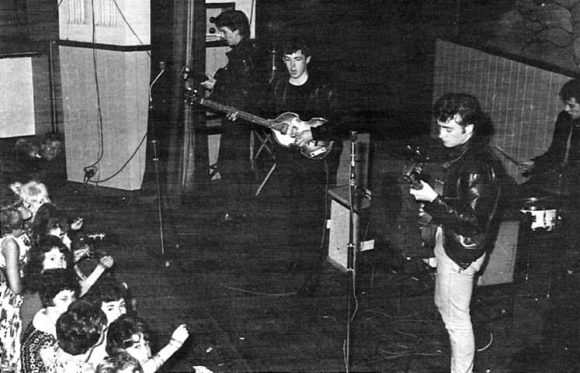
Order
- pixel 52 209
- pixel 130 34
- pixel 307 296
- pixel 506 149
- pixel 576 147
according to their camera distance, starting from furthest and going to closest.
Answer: pixel 506 149 < pixel 130 34 < pixel 307 296 < pixel 576 147 < pixel 52 209

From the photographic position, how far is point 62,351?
318 cm

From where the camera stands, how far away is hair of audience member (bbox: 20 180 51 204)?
420 centimetres

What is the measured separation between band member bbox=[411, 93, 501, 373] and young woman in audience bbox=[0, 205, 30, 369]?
176 cm

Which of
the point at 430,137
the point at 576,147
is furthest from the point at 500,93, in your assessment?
the point at 576,147

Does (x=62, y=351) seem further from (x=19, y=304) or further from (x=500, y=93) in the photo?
(x=500, y=93)

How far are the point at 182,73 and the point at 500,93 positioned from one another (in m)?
2.58

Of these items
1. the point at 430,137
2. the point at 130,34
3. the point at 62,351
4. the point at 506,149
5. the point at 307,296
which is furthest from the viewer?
the point at 430,137

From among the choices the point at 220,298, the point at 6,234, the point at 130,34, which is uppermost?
the point at 130,34

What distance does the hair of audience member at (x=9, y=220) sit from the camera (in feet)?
12.7

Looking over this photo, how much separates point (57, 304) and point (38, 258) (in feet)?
1.18

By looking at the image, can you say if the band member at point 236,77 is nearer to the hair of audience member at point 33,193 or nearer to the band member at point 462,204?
the hair of audience member at point 33,193

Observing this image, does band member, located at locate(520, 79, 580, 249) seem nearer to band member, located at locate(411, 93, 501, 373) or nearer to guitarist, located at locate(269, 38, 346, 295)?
band member, located at locate(411, 93, 501, 373)

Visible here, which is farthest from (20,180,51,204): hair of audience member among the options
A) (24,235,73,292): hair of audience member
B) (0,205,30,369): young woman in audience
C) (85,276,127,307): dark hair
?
(85,276,127,307): dark hair

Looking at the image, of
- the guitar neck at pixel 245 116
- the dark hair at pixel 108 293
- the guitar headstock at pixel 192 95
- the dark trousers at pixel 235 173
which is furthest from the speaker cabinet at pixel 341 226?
the dark hair at pixel 108 293
